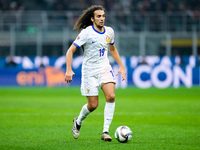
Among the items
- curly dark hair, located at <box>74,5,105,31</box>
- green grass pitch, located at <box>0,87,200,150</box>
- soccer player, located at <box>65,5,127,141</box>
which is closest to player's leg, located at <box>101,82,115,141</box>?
soccer player, located at <box>65,5,127,141</box>

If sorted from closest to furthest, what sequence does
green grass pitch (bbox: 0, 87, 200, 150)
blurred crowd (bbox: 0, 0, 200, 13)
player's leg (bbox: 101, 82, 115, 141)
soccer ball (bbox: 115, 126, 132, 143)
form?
green grass pitch (bbox: 0, 87, 200, 150) → soccer ball (bbox: 115, 126, 132, 143) → player's leg (bbox: 101, 82, 115, 141) → blurred crowd (bbox: 0, 0, 200, 13)

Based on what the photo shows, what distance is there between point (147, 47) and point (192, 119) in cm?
1441

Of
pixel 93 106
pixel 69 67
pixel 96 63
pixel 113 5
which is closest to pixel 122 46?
pixel 113 5

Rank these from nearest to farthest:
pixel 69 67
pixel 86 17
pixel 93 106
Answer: pixel 69 67, pixel 93 106, pixel 86 17

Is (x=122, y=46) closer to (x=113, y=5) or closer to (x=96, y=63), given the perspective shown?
(x=113, y=5)

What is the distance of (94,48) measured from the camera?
736cm

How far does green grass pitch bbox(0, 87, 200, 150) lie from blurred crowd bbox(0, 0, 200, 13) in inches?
534

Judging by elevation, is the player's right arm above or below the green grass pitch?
above

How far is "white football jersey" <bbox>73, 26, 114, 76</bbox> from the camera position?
7.31 m

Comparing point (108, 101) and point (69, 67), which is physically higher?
point (69, 67)

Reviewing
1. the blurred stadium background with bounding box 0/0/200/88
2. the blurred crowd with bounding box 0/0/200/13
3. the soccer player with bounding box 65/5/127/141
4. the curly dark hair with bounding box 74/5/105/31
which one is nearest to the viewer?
the soccer player with bounding box 65/5/127/141

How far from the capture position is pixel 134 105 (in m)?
14.6

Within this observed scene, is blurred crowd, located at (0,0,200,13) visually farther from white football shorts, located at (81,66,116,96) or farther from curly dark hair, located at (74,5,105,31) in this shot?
white football shorts, located at (81,66,116,96)

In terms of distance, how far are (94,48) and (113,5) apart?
21.6 meters
